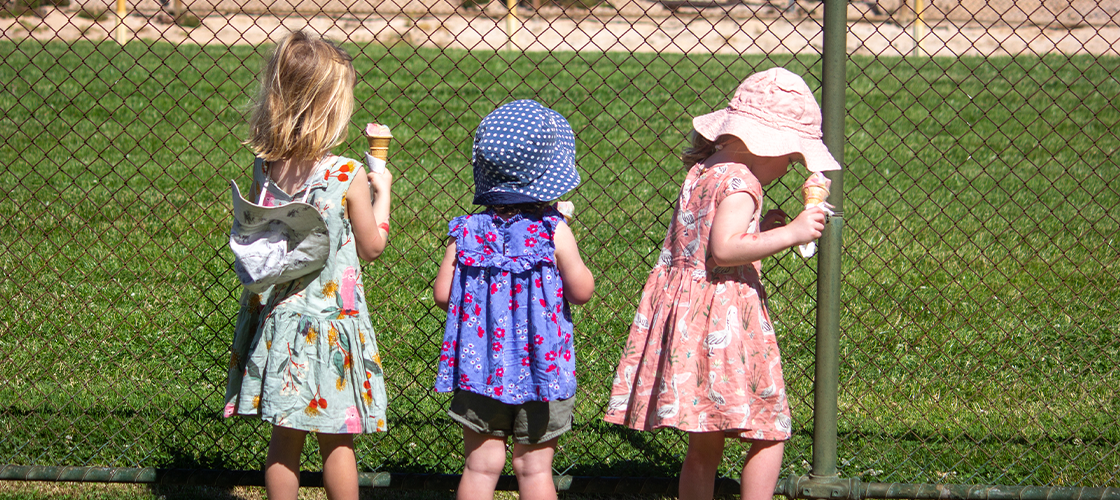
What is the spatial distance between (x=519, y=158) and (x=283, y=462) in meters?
0.95

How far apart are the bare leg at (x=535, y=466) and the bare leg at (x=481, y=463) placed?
0.05 m

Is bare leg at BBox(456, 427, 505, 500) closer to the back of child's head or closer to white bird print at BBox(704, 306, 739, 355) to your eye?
white bird print at BBox(704, 306, 739, 355)

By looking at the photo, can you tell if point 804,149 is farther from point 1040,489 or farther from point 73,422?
point 73,422

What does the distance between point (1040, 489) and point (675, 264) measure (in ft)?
4.34

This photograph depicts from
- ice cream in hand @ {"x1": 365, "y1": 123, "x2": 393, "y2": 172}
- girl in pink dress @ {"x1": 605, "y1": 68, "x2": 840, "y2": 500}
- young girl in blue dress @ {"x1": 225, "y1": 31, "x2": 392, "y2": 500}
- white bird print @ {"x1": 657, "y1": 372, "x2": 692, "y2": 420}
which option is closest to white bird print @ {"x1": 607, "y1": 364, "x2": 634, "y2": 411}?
girl in pink dress @ {"x1": 605, "y1": 68, "x2": 840, "y2": 500}

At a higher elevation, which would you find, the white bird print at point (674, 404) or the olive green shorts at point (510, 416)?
the white bird print at point (674, 404)

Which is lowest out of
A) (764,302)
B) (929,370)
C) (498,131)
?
(929,370)

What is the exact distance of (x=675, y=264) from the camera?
7.36ft

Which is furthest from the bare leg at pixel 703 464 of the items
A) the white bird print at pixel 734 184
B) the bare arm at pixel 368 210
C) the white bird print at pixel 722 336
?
the bare arm at pixel 368 210

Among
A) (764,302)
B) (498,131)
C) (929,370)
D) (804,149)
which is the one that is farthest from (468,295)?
(929,370)

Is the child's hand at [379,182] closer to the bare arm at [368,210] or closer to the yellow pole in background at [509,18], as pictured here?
the bare arm at [368,210]

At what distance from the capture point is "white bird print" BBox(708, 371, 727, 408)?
2152 mm

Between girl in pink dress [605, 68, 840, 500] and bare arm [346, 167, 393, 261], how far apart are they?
68 cm

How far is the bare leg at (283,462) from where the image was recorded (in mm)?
2193
